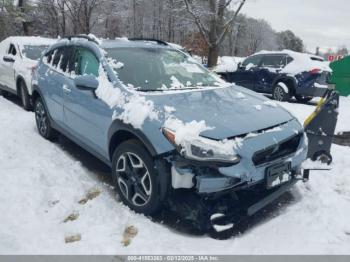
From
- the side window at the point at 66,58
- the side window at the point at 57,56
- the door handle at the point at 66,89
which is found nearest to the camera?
the door handle at the point at 66,89

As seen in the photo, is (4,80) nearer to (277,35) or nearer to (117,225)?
(117,225)

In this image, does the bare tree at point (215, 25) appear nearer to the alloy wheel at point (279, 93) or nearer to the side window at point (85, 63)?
the alloy wheel at point (279, 93)

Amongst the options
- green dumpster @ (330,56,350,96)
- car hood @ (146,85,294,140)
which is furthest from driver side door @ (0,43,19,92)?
green dumpster @ (330,56,350,96)

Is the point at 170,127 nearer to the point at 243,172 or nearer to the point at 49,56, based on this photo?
the point at 243,172

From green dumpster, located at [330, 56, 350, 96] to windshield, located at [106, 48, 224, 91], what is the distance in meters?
7.93

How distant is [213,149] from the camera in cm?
310

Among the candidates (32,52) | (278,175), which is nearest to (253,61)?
(32,52)

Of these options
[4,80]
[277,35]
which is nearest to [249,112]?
[4,80]

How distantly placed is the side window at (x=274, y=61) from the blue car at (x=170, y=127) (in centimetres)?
746

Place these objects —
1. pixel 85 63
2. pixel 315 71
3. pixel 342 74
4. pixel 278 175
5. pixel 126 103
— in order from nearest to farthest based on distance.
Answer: pixel 278 175
pixel 126 103
pixel 85 63
pixel 315 71
pixel 342 74

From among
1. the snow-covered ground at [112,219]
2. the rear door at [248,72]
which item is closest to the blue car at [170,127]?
the snow-covered ground at [112,219]

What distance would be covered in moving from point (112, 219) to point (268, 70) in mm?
9579

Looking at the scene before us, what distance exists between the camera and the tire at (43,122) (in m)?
5.95

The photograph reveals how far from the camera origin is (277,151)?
3557 millimetres
